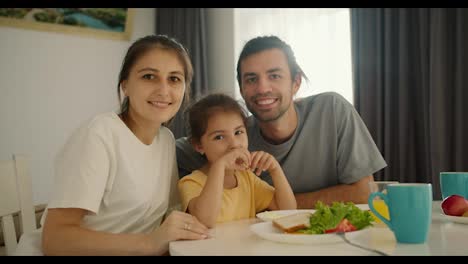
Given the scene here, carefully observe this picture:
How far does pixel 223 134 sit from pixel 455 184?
34.0 inches

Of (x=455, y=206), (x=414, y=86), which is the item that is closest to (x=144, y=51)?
(x=455, y=206)

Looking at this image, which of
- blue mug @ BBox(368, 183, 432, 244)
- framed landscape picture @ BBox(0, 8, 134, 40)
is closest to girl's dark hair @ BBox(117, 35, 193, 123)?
blue mug @ BBox(368, 183, 432, 244)

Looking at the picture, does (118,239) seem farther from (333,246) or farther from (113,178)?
(333,246)

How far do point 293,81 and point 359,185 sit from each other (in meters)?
0.62

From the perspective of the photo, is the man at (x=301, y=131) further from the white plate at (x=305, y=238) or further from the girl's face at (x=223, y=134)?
the white plate at (x=305, y=238)

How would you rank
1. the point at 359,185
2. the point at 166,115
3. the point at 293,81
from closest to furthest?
the point at 166,115
the point at 359,185
the point at 293,81

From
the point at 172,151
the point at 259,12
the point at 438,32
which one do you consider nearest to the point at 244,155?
the point at 172,151

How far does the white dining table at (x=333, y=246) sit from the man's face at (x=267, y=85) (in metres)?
1.05

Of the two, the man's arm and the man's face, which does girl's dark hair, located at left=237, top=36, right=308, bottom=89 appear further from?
the man's arm

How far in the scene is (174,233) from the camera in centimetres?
124

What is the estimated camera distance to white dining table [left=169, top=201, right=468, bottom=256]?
1059mm

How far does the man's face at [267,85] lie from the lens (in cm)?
228
